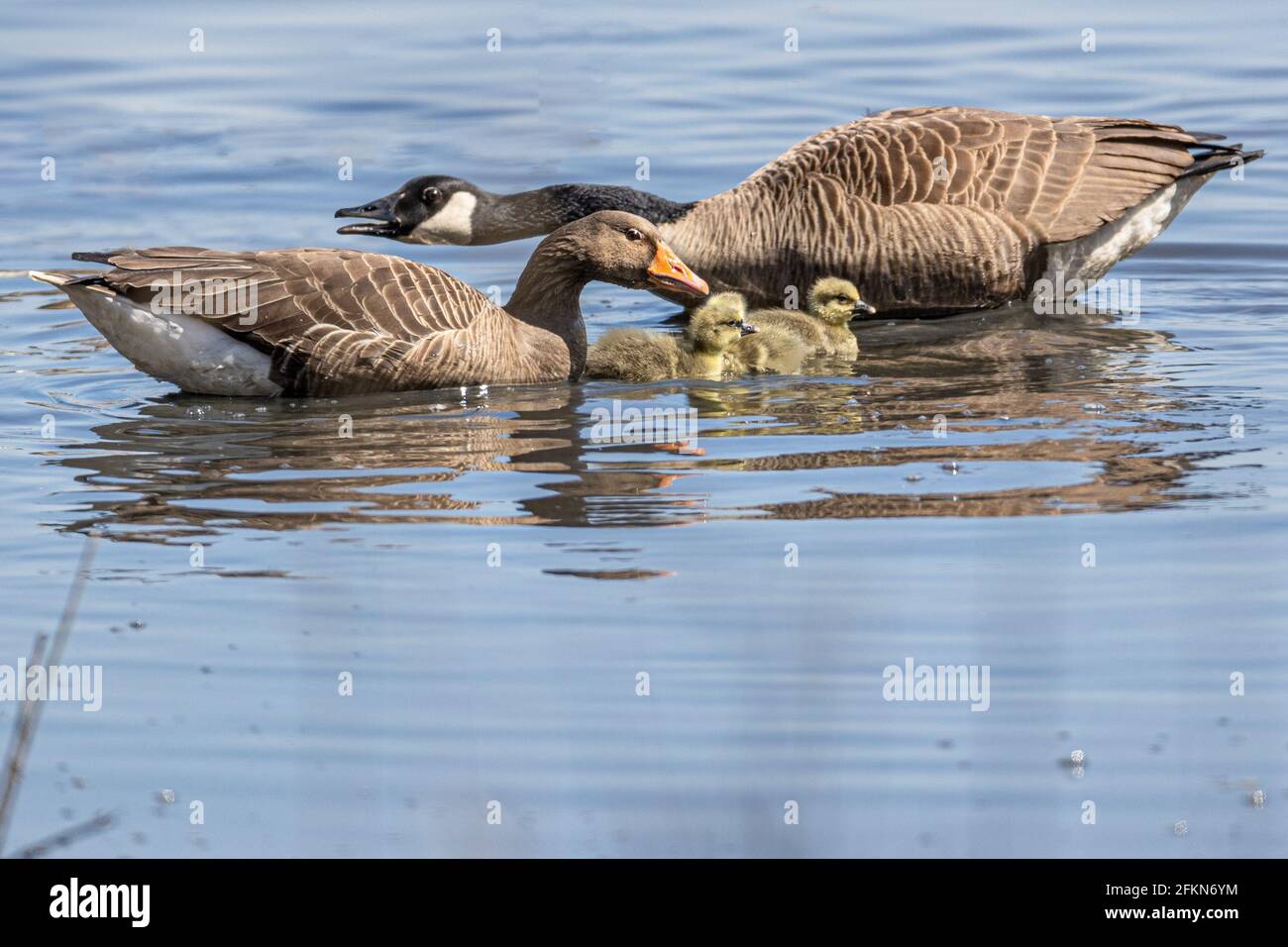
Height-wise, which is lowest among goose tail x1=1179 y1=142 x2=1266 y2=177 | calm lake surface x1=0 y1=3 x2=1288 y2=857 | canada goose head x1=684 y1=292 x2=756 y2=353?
calm lake surface x1=0 y1=3 x2=1288 y2=857

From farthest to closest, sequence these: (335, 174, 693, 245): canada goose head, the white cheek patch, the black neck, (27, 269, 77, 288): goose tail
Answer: the black neck < the white cheek patch < (335, 174, 693, 245): canada goose head < (27, 269, 77, 288): goose tail

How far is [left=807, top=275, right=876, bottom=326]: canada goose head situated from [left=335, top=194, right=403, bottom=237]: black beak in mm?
3097

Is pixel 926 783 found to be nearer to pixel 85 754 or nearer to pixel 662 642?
pixel 662 642

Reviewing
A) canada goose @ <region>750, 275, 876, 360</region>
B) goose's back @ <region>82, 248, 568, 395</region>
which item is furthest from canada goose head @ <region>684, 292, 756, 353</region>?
goose's back @ <region>82, 248, 568, 395</region>

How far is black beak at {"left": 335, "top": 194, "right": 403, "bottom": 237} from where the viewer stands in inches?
508

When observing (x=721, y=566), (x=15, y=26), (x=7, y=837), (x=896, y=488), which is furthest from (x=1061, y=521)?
(x=15, y=26)

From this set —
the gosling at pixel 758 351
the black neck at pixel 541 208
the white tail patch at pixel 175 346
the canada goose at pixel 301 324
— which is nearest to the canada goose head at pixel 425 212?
the black neck at pixel 541 208

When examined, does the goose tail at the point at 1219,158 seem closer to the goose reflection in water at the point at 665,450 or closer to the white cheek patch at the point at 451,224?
the goose reflection in water at the point at 665,450

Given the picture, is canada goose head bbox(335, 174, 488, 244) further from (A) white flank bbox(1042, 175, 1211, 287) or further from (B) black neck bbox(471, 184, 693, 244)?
(A) white flank bbox(1042, 175, 1211, 287)

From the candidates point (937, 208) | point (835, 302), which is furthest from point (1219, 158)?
point (835, 302)

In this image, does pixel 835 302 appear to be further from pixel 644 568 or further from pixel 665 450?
pixel 644 568

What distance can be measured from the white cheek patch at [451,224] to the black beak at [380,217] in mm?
260

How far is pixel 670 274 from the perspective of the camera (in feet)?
37.1

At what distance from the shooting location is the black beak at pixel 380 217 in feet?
42.4
